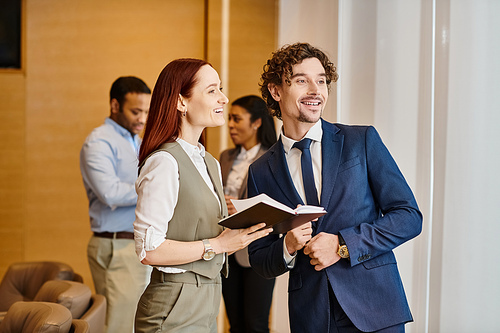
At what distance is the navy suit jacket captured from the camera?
226 cm

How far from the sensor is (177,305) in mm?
2115

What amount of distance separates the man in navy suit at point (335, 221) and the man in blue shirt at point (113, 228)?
72.7 inches

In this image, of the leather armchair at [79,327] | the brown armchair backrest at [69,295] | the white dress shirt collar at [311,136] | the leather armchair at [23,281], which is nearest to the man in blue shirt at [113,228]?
the leather armchair at [23,281]

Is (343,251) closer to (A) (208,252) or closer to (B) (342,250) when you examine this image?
(B) (342,250)

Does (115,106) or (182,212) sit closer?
(182,212)

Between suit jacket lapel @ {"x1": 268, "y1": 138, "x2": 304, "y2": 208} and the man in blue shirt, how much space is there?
6.14ft

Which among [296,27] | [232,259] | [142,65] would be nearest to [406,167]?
[296,27]

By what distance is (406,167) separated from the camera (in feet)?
9.96

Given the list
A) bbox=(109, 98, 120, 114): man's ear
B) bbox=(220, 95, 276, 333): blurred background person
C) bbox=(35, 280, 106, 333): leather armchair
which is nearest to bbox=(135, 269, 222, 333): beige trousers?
bbox=(35, 280, 106, 333): leather armchair

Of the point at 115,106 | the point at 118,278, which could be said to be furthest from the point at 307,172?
the point at 115,106

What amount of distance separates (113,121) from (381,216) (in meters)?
2.54

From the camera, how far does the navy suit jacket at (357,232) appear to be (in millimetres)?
2258

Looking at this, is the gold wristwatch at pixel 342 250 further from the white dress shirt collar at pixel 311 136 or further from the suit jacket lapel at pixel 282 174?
the white dress shirt collar at pixel 311 136

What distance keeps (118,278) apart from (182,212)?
2.22 m
